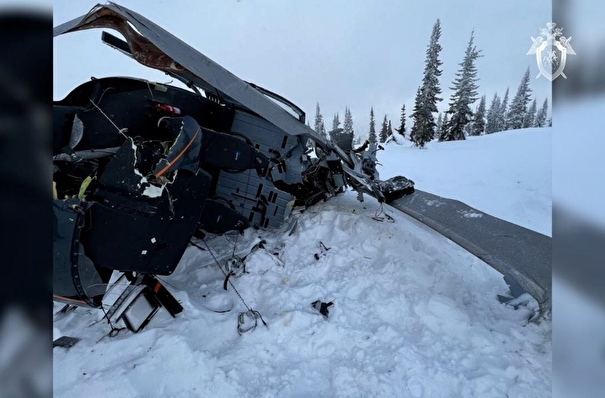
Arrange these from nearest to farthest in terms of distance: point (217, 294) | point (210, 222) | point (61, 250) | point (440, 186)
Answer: point (61, 250) → point (217, 294) → point (210, 222) → point (440, 186)

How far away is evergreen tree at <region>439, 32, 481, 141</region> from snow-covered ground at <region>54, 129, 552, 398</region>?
31.7 meters

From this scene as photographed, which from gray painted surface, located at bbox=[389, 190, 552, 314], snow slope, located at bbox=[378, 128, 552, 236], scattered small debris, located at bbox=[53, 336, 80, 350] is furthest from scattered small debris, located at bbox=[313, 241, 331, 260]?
snow slope, located at bbox=[378, 128, 552, 236]

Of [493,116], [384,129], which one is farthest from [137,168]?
[493,116]

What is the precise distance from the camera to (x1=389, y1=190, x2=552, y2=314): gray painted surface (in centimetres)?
296

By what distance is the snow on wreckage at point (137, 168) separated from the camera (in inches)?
104

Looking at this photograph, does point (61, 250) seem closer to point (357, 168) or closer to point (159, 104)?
point (159, 104)

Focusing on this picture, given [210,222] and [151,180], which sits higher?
[151,180]

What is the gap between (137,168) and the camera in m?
2.74

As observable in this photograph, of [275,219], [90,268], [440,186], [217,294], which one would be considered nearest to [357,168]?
[275,219]

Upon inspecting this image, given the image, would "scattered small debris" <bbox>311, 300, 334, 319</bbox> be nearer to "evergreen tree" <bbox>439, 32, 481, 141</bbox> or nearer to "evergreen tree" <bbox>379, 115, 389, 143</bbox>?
"evergreen tree" <bbox>439, 32, 481, 141</bbox>

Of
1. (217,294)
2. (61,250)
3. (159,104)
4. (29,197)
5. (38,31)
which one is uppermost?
(159,104)

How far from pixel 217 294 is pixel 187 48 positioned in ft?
8.86

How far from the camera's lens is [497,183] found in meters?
8.24

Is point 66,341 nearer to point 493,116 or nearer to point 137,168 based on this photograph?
point 137,168
